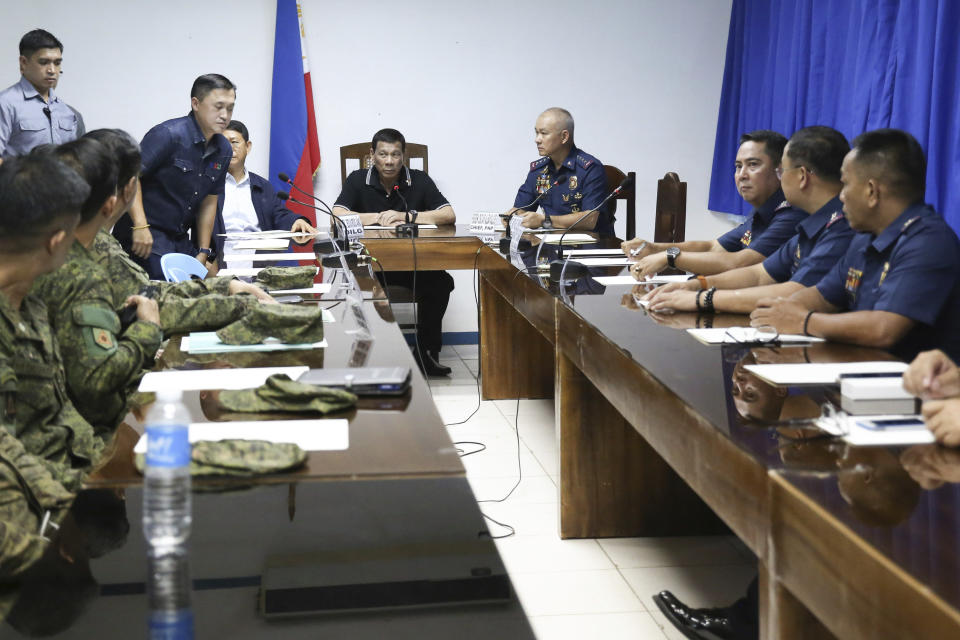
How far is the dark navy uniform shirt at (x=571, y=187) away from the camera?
16.3ft

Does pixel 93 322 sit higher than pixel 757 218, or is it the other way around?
pixel 757 218

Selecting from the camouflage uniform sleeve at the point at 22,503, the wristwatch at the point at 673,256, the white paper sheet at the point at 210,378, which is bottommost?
the camouflage uniform sleeve at the point at 22,503

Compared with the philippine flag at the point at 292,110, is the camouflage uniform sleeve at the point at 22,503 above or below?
below

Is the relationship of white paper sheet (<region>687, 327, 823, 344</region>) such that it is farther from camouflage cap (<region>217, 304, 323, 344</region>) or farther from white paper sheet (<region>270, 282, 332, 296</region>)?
white paper sheet (<region>270, 282, 332, 296</region>)

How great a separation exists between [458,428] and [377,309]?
4.80 ft

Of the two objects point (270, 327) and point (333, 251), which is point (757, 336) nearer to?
point (270, 327)

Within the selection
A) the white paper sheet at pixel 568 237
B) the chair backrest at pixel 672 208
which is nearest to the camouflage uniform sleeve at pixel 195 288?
the white paper sheet at pixel 568 237

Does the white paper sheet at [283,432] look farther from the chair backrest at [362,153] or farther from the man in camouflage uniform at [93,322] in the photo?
the chair backrest at [362,153]

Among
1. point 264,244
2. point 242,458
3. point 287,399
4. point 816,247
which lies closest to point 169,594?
point 242,458

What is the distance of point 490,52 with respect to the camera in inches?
235

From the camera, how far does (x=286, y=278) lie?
2980mm

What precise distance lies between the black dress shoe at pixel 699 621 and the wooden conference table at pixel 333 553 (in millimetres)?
1030

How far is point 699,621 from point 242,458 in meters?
1.33

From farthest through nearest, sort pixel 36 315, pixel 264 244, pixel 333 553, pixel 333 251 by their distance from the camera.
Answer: pixel 264 244 → pixel 333 251 → pixel 36 315 → pixel 333 553
